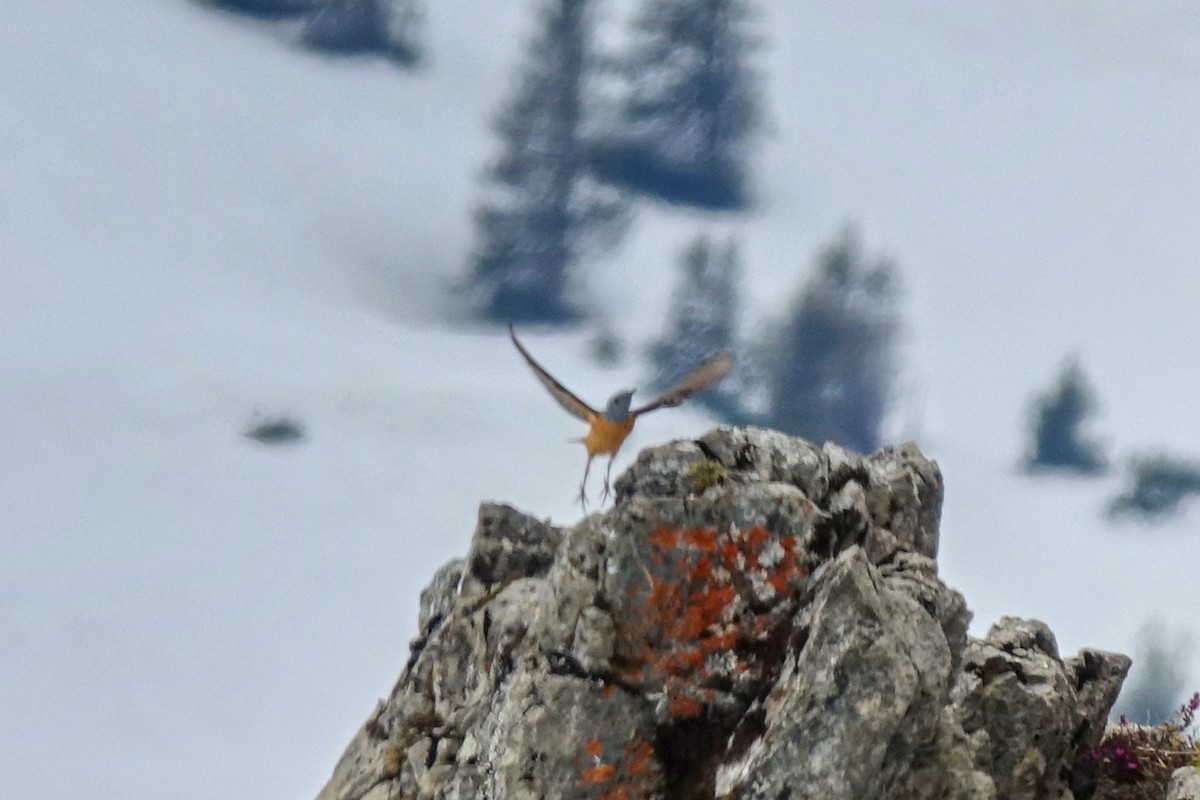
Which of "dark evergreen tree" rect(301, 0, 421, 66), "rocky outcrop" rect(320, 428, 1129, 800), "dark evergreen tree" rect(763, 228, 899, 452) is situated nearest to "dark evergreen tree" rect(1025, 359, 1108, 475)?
"dark evergreen tree" rect(763, 228, 899, 452)

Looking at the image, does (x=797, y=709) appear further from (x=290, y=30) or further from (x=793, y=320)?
(x=290, y=30)

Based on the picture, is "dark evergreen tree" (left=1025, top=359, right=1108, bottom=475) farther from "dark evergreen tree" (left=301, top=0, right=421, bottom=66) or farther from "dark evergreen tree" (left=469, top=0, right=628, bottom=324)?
"dark evergreen tree" (left=301, top=0, right=421, bottom=66)

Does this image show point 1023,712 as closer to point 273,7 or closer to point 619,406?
point 619,406

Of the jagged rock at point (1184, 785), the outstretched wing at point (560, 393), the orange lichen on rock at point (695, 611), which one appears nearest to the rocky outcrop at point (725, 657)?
the orange lichen on rock at point (695, 611)

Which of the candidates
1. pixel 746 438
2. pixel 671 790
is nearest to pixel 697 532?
pixel 746 438

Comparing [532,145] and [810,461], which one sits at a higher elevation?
[532,145]

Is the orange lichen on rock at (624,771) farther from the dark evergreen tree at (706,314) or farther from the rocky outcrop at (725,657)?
the dark evergreen tree at (706,314)
